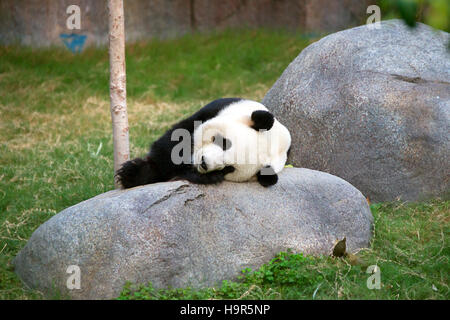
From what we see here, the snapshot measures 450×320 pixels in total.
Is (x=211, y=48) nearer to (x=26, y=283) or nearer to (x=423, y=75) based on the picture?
(x=423, y=75)

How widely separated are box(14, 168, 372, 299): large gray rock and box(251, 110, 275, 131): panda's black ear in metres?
0.40

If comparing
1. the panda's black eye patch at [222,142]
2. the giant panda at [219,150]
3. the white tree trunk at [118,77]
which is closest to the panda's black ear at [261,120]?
the giant panda at [219,150]

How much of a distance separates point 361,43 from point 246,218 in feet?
7.52

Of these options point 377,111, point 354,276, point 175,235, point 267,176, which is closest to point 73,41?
point 377,111

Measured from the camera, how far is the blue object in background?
8977 millimetres

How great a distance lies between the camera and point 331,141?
451 cm

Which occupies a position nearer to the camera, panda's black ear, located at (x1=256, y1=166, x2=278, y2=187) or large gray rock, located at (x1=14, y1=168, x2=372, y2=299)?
large gray rock, located at (x1=14, y1=168, x2=372, y2=299)

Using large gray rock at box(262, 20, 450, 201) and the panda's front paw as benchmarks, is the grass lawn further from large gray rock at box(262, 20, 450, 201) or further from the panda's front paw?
the panda's front paw

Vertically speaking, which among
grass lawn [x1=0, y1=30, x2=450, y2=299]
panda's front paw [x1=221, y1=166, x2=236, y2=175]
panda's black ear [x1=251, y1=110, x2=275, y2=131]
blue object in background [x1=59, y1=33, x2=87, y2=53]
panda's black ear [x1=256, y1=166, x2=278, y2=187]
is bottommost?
grass lawn [x1=0, y1=30, x2=450, y2=299]

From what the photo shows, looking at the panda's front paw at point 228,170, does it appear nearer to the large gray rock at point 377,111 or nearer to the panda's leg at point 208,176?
the panda's leg at point 208,176

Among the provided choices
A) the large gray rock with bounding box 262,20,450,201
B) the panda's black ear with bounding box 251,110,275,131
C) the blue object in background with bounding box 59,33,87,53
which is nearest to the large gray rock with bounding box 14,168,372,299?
the panda's black ear with bounding box 251,110,275,131

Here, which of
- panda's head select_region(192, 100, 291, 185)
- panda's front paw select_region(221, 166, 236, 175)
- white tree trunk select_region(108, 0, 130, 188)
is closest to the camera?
panda's head select_region(192, 100, 291, 185)

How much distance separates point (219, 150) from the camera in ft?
10.5

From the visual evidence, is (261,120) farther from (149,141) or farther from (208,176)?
(149,141)
